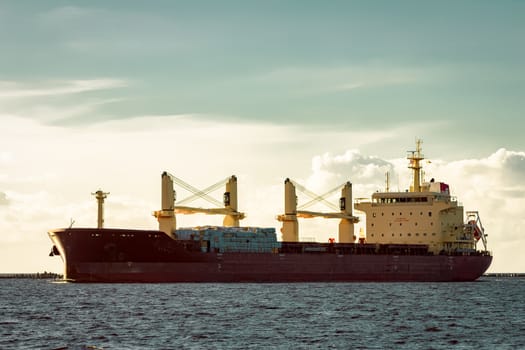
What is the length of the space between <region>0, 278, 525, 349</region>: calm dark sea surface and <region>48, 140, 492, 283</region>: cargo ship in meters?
6.16

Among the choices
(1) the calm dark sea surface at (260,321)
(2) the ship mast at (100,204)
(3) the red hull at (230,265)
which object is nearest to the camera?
(1) the calm dark sea surface at (260,321)

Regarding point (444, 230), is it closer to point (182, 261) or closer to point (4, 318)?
point (182, 261)

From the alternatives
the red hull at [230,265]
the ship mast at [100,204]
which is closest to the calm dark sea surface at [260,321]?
the red hull at [230,265]

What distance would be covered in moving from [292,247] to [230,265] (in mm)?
8352

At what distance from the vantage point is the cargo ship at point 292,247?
69.2 meters

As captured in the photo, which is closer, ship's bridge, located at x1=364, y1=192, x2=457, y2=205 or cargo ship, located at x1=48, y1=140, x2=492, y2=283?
cargo ship, located at x1=48, y1=140, x2=492, y2=283

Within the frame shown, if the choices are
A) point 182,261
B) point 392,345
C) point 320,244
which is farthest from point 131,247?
point 392,345

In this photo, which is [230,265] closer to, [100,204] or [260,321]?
[100,204]

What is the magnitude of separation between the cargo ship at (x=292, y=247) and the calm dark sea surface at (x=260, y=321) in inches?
242

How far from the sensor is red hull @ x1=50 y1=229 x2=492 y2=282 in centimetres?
6912

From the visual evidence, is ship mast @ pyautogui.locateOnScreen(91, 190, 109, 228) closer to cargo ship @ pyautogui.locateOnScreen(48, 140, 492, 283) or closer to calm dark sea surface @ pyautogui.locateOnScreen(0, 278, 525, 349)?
cargo ship @ pyautogui.locateOnScreen(48, 140, 492, 283)

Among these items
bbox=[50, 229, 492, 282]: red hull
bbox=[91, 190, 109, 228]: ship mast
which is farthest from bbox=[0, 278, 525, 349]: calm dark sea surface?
bbox=[91, 190, 109, 228]: ship mast

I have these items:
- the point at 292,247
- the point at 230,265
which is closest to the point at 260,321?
the point at 230,265

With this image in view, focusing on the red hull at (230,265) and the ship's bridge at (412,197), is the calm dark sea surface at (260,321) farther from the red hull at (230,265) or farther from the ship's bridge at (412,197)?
the ship's bridge at (412,197)
